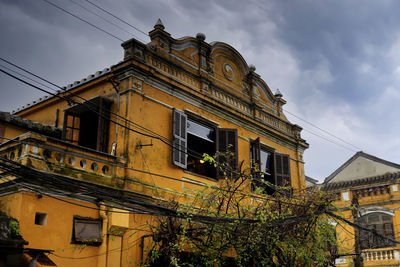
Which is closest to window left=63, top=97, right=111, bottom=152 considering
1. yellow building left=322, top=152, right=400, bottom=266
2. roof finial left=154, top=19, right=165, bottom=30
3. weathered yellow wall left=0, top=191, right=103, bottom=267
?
weathered yellow wall left=0, top=191, right=103, bottom=267

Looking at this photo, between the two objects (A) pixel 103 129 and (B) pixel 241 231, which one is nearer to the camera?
(B) pixel 241 231

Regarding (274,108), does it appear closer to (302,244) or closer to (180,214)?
(302,244)

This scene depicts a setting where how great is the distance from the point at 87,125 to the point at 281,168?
723cm

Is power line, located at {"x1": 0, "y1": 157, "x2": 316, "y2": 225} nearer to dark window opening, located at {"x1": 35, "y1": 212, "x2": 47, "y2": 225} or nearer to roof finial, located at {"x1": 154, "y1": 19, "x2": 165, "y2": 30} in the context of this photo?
dark window opening, located at {"x1": 35, "y1": 212, "x2": 47, "y2": 225}

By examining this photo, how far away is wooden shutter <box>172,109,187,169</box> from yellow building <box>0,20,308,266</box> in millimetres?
31

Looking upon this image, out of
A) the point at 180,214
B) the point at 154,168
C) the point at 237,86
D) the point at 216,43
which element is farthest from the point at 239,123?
the point at 180,214

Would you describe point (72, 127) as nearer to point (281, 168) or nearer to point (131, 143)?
point (131, 143)

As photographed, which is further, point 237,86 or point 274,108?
point 274,108

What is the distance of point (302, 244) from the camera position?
1200cm

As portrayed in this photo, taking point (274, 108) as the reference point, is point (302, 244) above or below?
below

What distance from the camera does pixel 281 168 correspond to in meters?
16.1

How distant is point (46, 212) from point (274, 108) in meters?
10.6

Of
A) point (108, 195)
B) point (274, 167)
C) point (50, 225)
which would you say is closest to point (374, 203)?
point (274, 167)

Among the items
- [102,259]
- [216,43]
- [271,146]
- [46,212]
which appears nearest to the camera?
[46,212]
